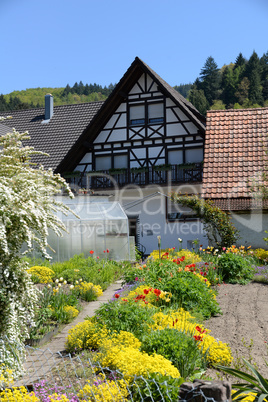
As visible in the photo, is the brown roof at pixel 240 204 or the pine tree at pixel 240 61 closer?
the brown roof at pixel 240 204

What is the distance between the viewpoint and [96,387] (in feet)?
17.0

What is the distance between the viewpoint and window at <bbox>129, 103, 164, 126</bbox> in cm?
2606

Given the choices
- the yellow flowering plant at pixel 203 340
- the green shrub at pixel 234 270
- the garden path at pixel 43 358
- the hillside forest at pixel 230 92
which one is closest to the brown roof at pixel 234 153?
the green shrub at pixel 234 270

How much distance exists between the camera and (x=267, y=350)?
6.74 metres

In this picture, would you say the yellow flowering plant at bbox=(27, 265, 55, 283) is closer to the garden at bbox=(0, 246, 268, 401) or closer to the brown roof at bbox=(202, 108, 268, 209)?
the garden at bbox=(0, 246, 268, 401)

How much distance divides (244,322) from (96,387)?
3.79 metres

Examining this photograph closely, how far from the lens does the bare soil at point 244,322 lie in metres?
6.62

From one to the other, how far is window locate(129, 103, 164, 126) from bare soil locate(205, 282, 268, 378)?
1619cm

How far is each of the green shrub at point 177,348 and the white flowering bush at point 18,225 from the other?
1688mm

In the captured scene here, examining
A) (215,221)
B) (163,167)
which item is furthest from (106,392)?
(163,167)

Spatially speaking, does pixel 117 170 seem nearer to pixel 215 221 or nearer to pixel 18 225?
pixel 215 221

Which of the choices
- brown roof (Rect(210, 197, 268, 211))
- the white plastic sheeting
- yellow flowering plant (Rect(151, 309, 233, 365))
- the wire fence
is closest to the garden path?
the wire fence

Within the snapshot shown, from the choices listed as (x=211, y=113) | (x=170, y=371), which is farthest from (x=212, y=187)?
(x=170, y=371)

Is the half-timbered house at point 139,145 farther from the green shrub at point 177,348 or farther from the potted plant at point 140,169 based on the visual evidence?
the green shrub at point 177,348
